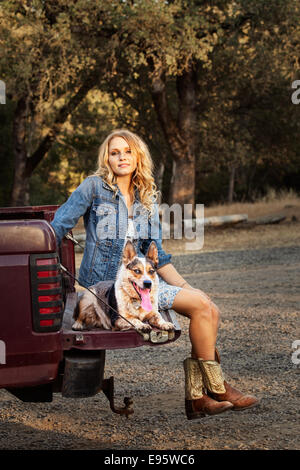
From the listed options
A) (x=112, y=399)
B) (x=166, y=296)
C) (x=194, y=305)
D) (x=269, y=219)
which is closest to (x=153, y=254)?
(x=166, y=296)

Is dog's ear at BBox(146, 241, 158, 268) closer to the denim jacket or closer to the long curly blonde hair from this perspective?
the denim jacket

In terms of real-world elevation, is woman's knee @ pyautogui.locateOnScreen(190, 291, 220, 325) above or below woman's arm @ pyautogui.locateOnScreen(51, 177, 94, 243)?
below

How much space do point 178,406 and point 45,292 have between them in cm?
189

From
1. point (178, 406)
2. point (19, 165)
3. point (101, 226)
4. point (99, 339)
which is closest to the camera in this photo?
point (99, 339)

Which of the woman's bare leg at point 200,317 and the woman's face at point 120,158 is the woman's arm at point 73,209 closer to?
the woman's face at point 120,158

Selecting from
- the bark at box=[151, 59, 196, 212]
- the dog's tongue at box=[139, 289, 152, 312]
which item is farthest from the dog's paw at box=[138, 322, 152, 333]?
the bark at box=[151, 59, 196, 212]

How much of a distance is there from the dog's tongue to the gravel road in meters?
0.81

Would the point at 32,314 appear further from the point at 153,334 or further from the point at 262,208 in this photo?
the point at 262,208

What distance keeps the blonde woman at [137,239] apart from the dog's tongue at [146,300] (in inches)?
7.4

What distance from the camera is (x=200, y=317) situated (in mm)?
4152

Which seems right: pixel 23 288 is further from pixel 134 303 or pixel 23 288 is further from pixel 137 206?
pixel 137 206

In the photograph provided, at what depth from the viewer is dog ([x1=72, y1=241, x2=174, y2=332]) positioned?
13.0 feet

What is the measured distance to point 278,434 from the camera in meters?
4.34

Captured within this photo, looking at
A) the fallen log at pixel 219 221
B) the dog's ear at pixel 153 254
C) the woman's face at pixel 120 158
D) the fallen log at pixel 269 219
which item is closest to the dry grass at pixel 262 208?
the fallen log at pixel 269 219
